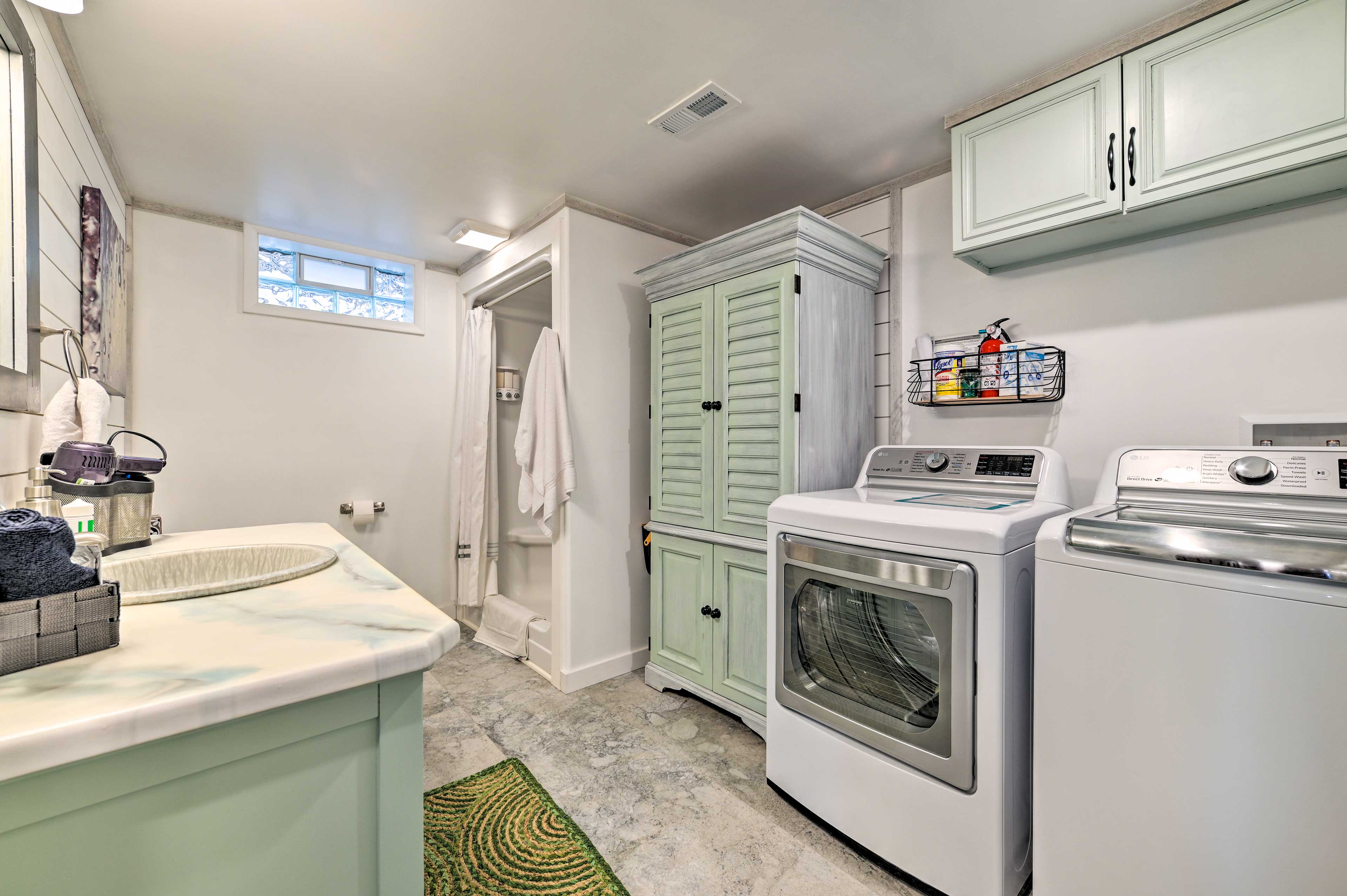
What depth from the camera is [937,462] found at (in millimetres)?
1979

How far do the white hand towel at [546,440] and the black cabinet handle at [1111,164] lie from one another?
6.90 ft

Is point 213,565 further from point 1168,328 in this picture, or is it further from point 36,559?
point 1168,328

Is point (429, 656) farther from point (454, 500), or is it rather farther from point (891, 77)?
point (454, 500)

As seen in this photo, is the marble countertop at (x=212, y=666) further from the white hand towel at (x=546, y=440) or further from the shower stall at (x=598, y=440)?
the shower stall at (x=598, y=440)

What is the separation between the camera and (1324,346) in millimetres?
1541

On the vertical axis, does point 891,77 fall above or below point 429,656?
above

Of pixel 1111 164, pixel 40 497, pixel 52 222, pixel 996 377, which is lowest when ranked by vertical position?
pixel 40 497

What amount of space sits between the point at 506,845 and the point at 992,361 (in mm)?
2247

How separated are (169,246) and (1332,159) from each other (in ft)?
14.1

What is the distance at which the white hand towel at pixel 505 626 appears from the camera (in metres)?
3.02

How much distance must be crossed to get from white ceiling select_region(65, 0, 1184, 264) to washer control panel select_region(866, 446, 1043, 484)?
118 centimetres

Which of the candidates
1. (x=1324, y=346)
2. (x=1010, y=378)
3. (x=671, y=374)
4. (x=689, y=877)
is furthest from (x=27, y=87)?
(x=1324, y=346)

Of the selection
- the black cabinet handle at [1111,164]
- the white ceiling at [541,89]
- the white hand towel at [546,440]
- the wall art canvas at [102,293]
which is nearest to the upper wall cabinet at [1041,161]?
the black cabinet handle at [1111,164]

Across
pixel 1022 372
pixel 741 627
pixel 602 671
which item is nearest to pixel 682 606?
pixel 741 627
